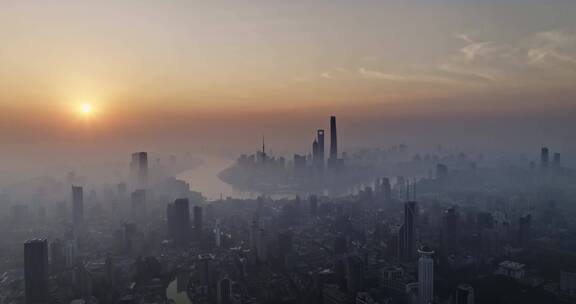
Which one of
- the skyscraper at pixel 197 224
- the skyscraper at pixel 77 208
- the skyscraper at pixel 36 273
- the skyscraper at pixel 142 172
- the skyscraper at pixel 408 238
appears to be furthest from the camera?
the skyscraper at pixel 142 172

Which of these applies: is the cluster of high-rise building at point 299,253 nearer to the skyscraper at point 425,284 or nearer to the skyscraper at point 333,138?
the skyscraper at point 425,284

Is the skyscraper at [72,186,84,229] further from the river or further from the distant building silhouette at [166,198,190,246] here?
the river

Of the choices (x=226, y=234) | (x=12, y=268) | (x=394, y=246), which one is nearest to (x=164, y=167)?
(x=226, y=234)

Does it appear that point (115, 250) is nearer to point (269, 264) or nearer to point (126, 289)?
point (126, 289)

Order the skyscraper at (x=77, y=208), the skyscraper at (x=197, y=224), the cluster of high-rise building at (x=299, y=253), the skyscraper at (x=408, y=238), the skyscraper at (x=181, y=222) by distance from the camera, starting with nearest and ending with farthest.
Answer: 1. the cluster of high-rise building at (x=299, y=253)
2. the skyscraper at (x=408, y=238)
3. the skyscraper at (x=181, y=222)
4. the skyscraper at (x=197, y=224)
5. the skyscraper at (x=77, y=208)

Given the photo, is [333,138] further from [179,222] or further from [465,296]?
[465,296]

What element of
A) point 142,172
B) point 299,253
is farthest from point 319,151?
point 299,253

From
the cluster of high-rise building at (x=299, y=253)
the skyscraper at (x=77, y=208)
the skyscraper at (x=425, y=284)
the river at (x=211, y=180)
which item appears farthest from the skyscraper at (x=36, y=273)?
the river at (x=211, y=180)

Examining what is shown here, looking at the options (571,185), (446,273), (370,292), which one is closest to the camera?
(370,292)

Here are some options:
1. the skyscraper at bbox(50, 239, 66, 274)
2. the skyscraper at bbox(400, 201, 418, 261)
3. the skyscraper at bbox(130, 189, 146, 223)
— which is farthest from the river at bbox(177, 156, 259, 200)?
the skyscraper at bbox(400, 201, 418, 261)
